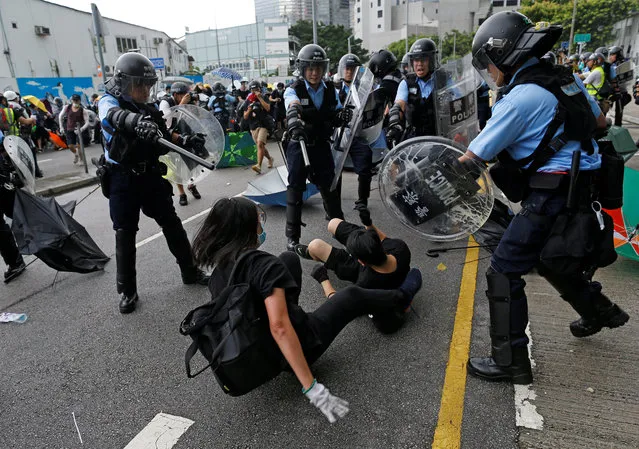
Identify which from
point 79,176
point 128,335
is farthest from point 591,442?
point 79,176

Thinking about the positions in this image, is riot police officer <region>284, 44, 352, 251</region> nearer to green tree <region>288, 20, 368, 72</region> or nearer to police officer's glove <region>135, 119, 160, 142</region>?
police officer's glove <region>135, 119, 160, 142</region>

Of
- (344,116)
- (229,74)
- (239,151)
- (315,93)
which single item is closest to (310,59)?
(315,93)

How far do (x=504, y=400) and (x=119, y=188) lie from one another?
2877 millimetres

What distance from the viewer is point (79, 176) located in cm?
930

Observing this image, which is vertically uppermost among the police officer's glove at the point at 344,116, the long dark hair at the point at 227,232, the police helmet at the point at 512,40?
the police helmet at the point at 512,40

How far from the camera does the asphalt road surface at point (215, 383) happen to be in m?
1.99

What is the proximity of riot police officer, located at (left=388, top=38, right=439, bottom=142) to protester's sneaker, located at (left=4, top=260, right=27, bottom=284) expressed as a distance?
3.94 meters

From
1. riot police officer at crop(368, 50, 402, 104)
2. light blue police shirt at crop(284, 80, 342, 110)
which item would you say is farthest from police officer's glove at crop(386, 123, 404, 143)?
riot police officer at crop(368, 50, 402, 104)

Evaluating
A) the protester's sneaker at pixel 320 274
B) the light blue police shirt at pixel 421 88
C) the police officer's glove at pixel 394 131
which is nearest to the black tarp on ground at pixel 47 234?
the protester's sneaker at pixel 320 274

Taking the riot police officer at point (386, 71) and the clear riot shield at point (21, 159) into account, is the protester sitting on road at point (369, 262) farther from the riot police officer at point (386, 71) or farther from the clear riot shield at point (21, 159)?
the clear riot shield at point (21, 159)

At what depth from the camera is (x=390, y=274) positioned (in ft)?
9.31

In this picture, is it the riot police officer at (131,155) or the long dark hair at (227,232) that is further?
the riot police officer at (131,155)

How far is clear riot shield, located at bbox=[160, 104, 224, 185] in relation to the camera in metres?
3.86

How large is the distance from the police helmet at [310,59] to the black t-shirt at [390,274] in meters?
2.02
